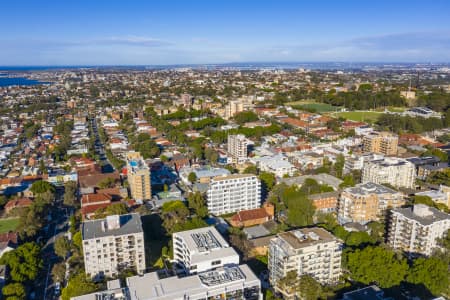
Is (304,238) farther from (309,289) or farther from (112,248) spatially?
(112,248)

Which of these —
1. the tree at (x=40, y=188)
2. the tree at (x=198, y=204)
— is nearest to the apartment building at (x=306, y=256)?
the tree at (x=198, y=204)

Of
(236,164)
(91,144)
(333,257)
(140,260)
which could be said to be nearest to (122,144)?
(91,144)

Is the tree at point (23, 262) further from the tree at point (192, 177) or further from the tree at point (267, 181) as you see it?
the tree at point (267, 181)

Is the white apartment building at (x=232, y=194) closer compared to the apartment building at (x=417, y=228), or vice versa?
the apartment building at (x=417, y=228)

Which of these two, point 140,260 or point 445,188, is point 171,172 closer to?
point 140,260

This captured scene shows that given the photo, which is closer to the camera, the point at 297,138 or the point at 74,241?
the point at 74,241

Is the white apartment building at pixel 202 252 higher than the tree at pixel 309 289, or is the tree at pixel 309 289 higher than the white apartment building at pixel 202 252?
the white apartment building at pixel 202 252

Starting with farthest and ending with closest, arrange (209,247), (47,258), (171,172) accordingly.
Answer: (171,172) → (47,258) → (209,247)
